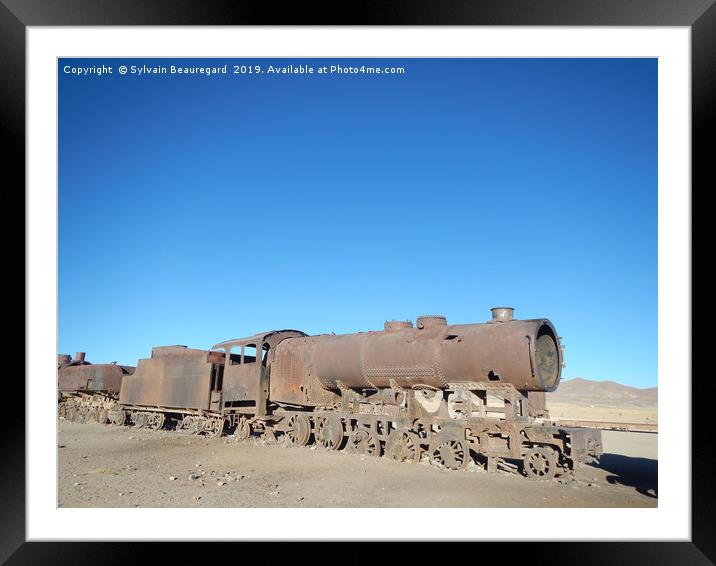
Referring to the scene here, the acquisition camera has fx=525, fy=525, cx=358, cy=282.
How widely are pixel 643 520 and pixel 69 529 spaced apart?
5.95 meters

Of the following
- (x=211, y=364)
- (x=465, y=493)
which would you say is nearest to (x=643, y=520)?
(x=465, y=493)

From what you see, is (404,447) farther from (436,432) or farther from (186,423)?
(186,423)

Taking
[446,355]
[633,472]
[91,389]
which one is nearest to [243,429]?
[446,355]

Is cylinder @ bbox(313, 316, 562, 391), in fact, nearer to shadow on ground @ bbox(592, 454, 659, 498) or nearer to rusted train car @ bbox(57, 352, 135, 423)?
shadow on ground @ bbox(592, 454, 659, 498)

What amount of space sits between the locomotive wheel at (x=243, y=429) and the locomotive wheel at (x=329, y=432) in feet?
9.06

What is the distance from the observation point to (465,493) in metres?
8.37

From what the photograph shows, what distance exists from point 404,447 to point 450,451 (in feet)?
4.27

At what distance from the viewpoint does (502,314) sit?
10.5 meters

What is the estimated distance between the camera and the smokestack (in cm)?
1048

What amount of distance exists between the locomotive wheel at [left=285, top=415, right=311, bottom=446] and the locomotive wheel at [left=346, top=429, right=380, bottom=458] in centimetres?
162

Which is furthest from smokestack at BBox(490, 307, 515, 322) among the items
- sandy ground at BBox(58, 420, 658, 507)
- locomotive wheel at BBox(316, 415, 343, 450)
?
locomotive wheel at BBox(316, 415, 343, 450)

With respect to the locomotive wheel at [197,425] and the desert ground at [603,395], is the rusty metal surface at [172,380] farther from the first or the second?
the desert ground at [603,395]

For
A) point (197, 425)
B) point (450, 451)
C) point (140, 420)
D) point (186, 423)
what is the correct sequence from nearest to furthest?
point (450, 451) < point (197, 425) < point (186, 423) < point (140, 420)

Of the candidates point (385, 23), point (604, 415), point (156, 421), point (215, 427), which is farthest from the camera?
point (604, 415)
